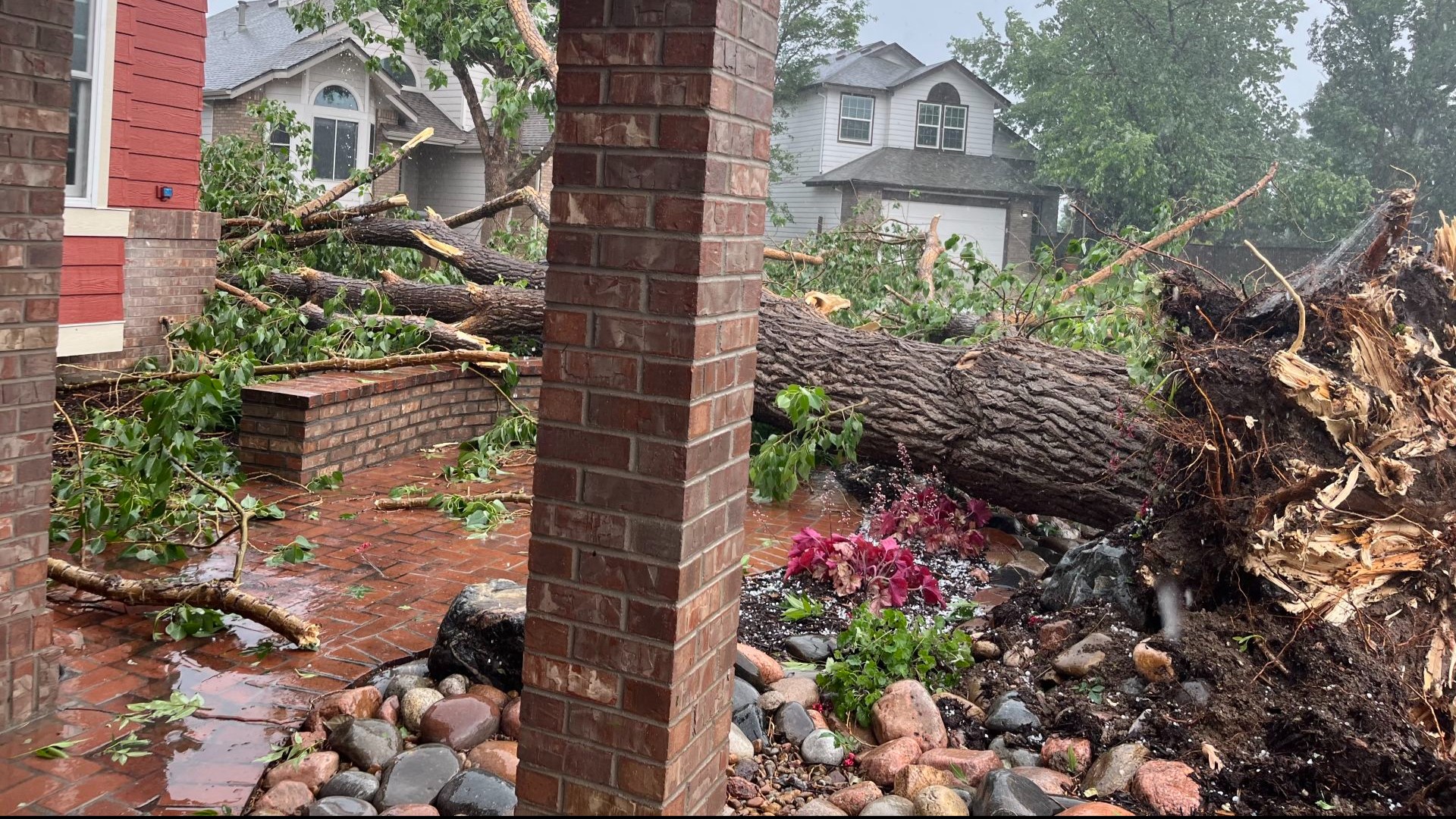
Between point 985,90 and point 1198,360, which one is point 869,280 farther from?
point 985,90

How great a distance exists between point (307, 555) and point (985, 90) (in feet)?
103

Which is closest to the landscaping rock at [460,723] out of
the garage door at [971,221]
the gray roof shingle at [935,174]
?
the gray roof shingle at [935,174]

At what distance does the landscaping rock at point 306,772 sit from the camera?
3203mm

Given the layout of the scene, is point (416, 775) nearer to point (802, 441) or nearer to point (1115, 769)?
point (1115, 769)

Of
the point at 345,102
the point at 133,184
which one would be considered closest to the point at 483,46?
the point at 345,102

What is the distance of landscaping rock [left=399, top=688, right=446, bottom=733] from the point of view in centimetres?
363

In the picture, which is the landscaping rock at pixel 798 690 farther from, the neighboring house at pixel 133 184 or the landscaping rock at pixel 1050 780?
the neighboring house at pixel 133 184

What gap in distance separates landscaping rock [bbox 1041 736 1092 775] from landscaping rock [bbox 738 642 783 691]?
98 cm

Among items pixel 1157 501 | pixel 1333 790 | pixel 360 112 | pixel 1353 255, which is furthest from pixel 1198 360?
pixel 360 112

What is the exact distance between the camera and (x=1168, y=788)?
10.3 feet

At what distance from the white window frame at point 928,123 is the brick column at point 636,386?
31.7 m

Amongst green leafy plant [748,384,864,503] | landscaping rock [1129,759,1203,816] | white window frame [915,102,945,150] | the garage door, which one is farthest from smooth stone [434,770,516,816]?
white window frame [915,102,945,150]

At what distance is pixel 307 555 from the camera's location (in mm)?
5078

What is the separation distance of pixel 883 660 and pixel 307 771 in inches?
78.0
